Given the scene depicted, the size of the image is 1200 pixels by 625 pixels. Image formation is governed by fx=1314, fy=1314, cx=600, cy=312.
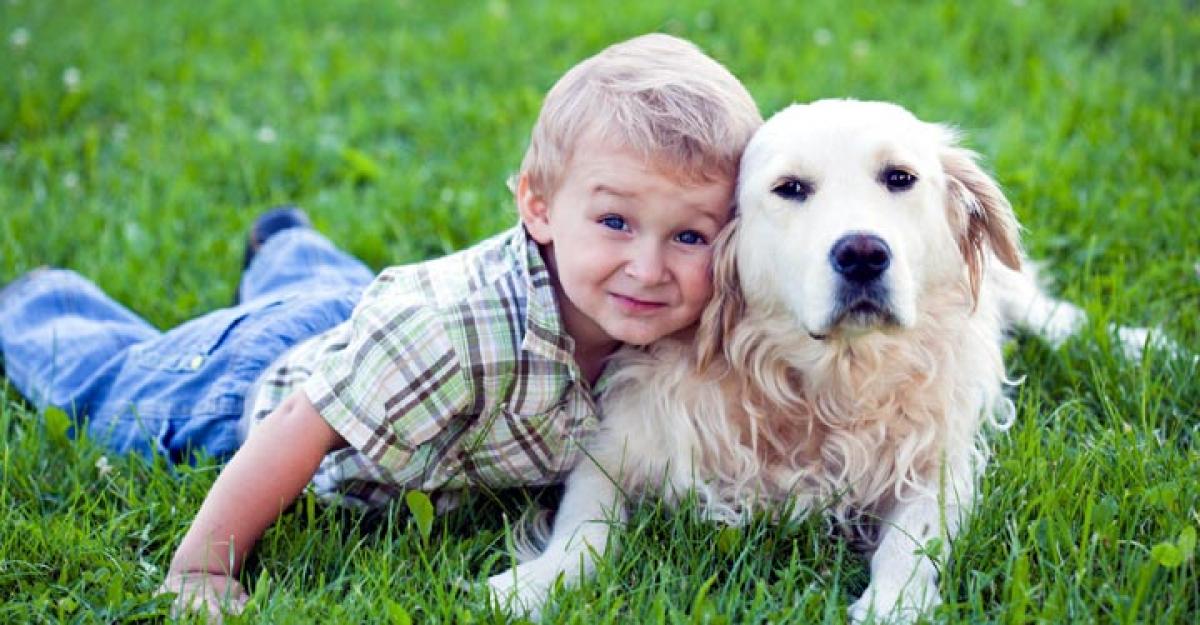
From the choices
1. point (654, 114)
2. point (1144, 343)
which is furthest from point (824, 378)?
point (1144, 343)

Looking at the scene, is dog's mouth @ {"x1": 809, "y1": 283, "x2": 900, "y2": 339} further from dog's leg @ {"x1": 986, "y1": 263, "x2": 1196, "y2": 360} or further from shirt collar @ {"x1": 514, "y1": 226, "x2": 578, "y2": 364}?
dog's leg @ {"x1": 986, "y1": 263, "x2": 1196, "y2": 360}

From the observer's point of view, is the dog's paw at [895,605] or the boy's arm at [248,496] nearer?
the dog's paw at [895,605]

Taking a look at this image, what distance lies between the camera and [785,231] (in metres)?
2.72

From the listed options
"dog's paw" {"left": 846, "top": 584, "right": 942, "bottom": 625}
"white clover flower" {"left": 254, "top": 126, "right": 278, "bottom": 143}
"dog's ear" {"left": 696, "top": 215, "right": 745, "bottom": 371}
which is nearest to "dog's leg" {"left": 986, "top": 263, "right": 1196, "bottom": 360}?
"dog's ear" {"left": 696, "top": 215, "right": 745, "bottom": 371}

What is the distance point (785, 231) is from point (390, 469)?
1079mm

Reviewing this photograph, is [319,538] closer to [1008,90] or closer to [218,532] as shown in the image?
[218,532]

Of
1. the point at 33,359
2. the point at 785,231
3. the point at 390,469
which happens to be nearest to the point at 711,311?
the point at 785,231

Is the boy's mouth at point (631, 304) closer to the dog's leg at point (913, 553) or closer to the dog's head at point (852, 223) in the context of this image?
the dog's head at point (852, 223)

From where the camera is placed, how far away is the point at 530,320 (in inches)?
115

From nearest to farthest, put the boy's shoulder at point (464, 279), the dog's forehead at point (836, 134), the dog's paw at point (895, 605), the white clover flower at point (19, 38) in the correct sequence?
the dog's paw at point (895, 605), the dog's forehead at point (836, 134), the boy's shoulder at point (464, 279), the white clover flower at point (19, 38)

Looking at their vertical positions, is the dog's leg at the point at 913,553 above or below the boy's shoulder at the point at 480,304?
below

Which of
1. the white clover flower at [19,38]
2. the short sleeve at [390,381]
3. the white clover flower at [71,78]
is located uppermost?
the white clover flower at [19,38]

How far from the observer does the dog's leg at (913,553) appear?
2.56m

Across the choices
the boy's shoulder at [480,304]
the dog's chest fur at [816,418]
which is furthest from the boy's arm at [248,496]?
the dog's chest fur at [816,418]
